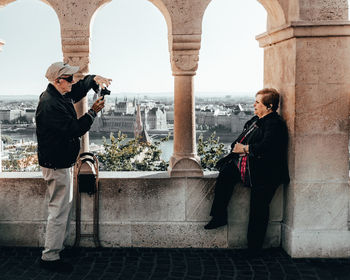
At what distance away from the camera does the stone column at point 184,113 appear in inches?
156

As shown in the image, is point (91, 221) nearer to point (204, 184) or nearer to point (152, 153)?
point (204, 184)

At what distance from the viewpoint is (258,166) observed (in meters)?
3.73

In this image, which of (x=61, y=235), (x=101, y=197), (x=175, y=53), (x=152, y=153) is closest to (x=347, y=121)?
(x=175, y=53)

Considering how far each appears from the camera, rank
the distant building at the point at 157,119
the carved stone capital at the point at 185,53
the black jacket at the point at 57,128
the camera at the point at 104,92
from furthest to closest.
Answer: the distant building at the point at 157,119 → the carved stone capital at the point at 185,53 → the camera at the point at 104,92 → the black jacket at the point at 57,128

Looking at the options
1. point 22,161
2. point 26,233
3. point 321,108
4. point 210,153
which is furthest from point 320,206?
point 22,161

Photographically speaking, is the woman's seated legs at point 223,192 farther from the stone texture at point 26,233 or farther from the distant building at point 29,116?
the distant building at point 29,116

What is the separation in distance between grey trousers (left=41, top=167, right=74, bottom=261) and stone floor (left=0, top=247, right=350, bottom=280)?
0.19 meters

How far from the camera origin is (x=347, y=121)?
152 inches

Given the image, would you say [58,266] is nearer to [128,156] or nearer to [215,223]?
[215,223]

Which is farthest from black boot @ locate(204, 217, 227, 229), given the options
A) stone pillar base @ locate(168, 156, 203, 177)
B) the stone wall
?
stone pillar base @ locate(168, 156, 203, 177)

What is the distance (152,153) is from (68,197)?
8418mm

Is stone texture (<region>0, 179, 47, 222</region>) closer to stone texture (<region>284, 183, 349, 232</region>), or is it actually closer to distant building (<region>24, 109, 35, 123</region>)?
stone texture (<region>284, 183, 349, 232</region>)

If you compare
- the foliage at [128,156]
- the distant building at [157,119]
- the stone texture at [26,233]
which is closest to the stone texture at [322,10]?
the stone texture at [26,233]

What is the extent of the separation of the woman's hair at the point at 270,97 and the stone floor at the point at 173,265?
1263 mm
